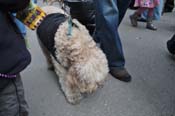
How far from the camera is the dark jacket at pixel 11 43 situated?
1.59 metres

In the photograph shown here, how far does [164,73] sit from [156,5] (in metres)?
1.89

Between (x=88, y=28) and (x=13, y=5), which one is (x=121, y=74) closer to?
(x=88, y=28)

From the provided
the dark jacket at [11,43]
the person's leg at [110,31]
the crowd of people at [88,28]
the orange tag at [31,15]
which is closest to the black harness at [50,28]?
the crowd of people at [88,28]

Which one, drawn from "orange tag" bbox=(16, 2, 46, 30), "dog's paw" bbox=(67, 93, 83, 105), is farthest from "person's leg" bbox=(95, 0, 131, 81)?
"orange tag" bbox=(16, 2, 46, 30)

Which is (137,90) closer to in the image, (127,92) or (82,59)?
(127,92)

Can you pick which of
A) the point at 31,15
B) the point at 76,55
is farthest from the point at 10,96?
the point at 76,55

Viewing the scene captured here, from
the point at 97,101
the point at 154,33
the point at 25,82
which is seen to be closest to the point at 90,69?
the point at 97,101

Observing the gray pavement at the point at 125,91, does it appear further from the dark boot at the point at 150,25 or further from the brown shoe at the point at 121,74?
the dark boot at the point at 150,25

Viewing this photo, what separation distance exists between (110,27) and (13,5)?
4.74 feet

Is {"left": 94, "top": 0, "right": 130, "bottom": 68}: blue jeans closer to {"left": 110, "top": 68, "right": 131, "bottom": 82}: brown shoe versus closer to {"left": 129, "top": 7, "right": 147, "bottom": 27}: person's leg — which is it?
{"left": 110, "top": 68, "right": 131, "bottom": 82}: brown shoe

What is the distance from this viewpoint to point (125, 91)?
9.27 ft

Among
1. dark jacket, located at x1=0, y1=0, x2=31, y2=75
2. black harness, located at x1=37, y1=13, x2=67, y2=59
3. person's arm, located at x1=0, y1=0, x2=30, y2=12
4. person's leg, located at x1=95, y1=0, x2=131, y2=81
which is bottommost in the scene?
person's leg, located at x1=95, y1=0, x2=131, y2=81

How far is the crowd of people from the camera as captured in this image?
163 centimetres

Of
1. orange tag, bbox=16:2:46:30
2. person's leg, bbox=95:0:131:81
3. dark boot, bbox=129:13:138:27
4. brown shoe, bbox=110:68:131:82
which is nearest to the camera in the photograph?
orange tag, bbox=16:2:46:30
